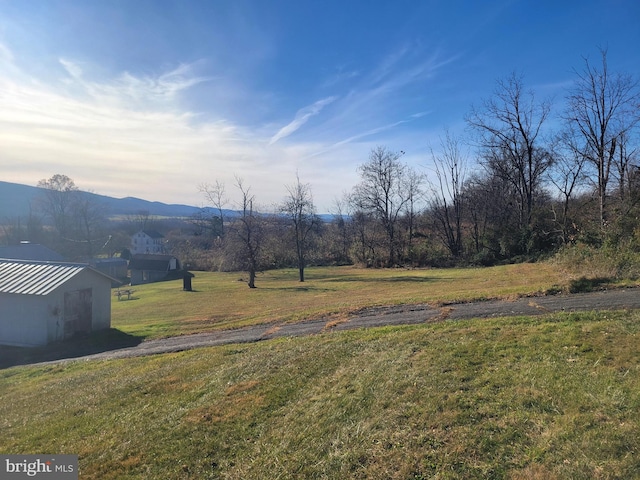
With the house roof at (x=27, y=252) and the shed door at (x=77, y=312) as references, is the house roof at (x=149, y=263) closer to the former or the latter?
the house roof at (x=27, y=252)

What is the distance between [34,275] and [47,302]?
229 centimetres

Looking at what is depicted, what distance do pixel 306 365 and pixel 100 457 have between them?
3557 millimetres

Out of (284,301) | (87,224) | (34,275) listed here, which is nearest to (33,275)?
(34,275)

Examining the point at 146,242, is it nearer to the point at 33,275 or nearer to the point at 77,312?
the point at 33,275

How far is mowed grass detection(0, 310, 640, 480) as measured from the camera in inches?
149

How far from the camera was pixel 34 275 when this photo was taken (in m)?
17.4

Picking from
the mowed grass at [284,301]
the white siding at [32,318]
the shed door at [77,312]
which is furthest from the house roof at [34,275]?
the mowed grass at [284,301]

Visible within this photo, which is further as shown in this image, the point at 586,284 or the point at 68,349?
the point at 68,349

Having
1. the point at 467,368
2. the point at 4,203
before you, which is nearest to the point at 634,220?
the point at 467,368

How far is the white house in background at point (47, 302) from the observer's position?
16062mm

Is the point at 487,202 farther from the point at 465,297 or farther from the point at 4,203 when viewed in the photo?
the point at 4,203

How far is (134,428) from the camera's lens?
5645 mm

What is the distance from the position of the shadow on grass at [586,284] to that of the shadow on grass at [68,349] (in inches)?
600

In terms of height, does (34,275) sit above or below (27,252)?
below
